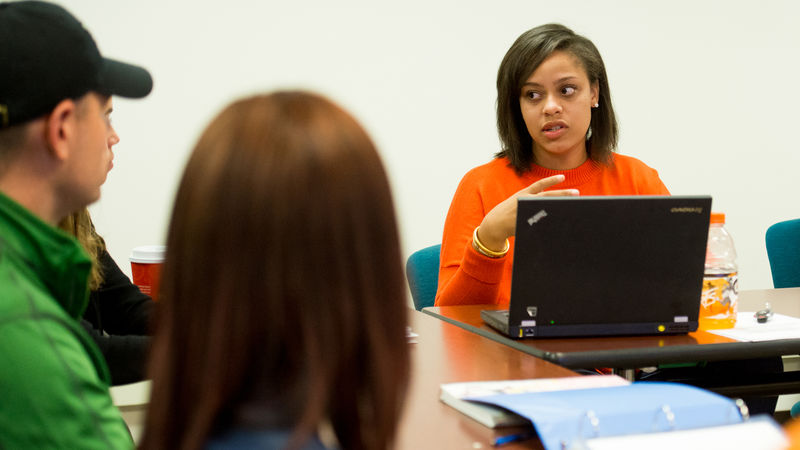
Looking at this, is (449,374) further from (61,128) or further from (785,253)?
(785,253)

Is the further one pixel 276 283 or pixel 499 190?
pixel 499 190

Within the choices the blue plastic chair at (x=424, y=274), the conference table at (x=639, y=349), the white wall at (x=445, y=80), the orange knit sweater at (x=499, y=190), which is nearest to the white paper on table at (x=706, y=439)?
the conference table at (x=639, y=349)

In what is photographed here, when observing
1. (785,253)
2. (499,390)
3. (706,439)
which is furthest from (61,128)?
(785,253)

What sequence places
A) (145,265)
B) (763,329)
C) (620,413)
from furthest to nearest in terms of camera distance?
(145,265) → (763,329) → (620,413)

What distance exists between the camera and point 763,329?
1682 mm

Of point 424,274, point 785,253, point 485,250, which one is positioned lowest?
point 424,274

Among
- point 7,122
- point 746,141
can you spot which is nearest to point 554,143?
point 7,122

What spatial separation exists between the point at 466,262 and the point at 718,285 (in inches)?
23.9

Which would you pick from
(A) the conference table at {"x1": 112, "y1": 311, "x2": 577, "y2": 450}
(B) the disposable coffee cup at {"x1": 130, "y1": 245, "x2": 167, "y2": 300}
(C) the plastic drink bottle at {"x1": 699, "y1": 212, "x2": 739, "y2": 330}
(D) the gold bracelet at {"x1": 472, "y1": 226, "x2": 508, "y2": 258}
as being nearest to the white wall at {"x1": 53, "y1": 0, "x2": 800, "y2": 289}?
(B) the disposable coffee cup at {"x1": 130, "y1": 245, "x2": 167, "y2": 300}

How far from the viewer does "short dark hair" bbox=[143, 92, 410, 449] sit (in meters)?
0.66

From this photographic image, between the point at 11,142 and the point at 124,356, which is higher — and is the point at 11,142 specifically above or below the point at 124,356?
above

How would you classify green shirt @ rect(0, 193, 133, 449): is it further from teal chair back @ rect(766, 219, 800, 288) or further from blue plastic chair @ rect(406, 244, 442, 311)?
teal chair back @ rect(766, 219, 800, 288)

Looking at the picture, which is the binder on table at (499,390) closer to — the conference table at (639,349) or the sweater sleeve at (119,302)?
the conference table at (639,349)

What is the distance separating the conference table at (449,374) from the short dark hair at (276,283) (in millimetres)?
96
